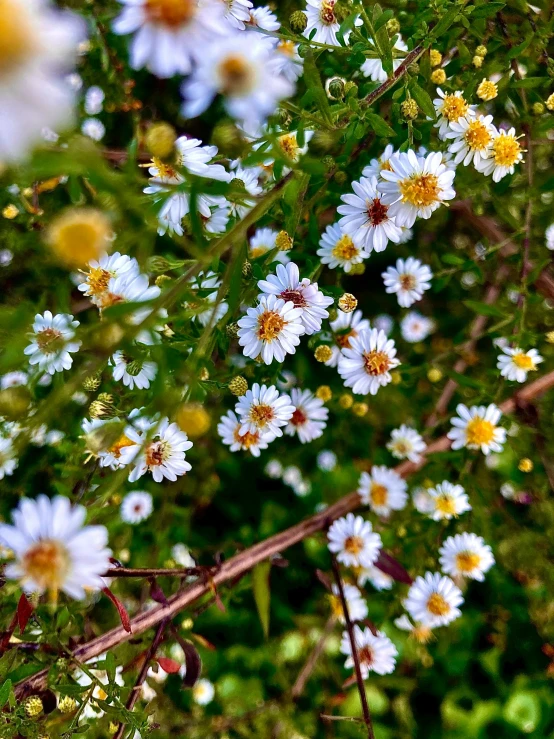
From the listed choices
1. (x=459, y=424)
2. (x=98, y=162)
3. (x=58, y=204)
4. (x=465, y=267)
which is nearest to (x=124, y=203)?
(x=98, y=162)

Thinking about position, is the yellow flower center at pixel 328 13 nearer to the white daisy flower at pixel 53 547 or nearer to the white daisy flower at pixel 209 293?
the white daisy flower at pixel 209 293

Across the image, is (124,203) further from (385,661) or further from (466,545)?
(385,661)

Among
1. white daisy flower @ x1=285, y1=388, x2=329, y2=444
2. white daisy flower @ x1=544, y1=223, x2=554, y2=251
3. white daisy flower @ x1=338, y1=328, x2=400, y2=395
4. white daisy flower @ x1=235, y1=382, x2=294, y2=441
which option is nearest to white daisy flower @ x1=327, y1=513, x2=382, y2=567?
white daisy flower @ x1=285, y1=388, x2=329, y2=444

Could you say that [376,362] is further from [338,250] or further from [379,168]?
[379,168]

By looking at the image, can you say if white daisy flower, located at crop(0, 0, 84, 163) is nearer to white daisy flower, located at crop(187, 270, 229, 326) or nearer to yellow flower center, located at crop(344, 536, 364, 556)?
white daisy flower, located at crop(187, 270, 229, 326)

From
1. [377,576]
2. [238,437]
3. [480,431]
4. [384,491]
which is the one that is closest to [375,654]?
[377,576]
